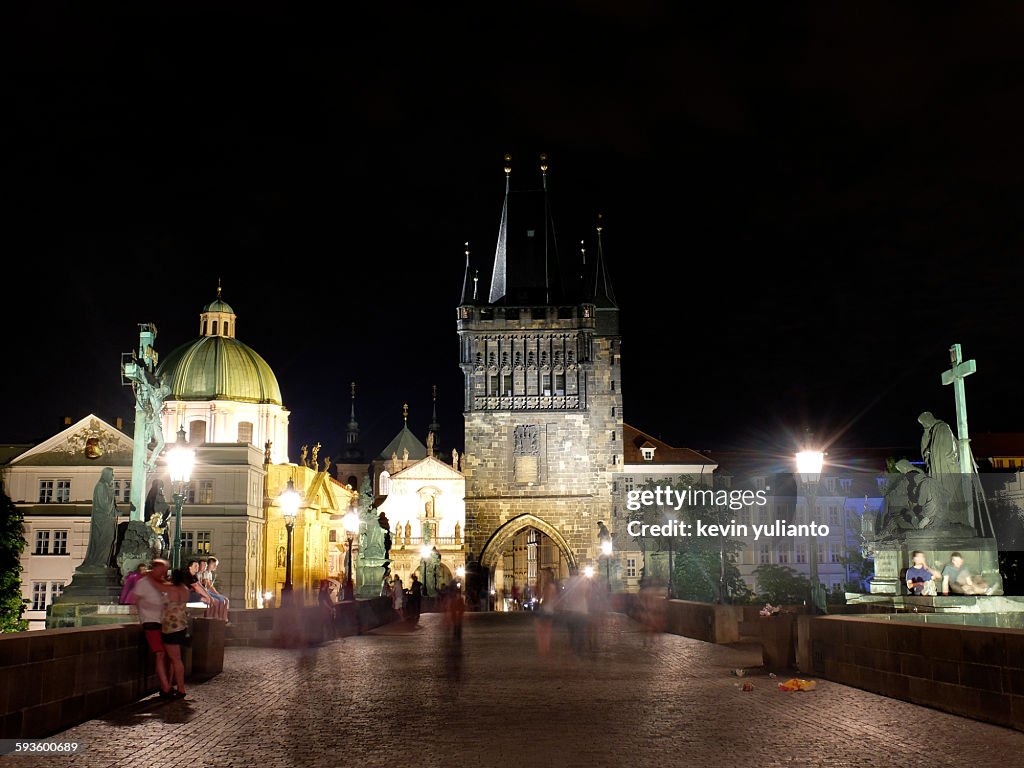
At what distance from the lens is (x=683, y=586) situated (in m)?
48.2

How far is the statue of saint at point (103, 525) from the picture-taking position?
1952 cm

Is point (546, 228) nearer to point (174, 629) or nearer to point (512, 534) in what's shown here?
point (512, 534)

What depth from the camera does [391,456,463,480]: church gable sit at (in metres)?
83.5

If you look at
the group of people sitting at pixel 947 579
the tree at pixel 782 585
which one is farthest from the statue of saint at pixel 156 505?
the tree at pixel 782 585

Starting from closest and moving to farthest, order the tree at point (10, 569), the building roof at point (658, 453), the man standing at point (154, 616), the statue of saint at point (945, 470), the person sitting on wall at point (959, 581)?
the man standing at point (154, 616) → the person sitting on wall at point (959, 581) → the statue of saint at point (945, 470) → the tree at point (10, 569) → the building roof at point (658, 453)

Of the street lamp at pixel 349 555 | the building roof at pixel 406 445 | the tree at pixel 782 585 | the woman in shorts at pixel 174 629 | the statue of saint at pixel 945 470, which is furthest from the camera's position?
the building roof at pixel 406 445

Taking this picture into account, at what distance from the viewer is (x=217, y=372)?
76250 millimetres

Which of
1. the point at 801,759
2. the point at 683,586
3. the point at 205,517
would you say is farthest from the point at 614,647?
the point at 205,517

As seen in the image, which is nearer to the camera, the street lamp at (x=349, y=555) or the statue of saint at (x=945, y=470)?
the statue of saint at (x=945, y=470)

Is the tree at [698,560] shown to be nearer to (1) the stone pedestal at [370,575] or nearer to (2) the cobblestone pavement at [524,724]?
(1) the stone pedestal at [370,575]

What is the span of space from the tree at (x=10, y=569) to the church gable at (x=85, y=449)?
11.0 metres

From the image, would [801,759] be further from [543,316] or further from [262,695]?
[543,316]

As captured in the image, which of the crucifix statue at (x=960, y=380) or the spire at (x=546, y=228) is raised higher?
the spire at (x=546, y=228)

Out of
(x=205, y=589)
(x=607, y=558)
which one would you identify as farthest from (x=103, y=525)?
(x=607, y=558)
